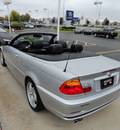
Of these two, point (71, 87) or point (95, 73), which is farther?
point (95, 73)

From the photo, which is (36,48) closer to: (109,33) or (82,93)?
(82,93)

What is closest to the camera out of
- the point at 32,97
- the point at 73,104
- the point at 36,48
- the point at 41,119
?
the point at 73,104

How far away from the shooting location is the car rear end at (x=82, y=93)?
6.16 feet

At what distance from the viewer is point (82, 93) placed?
1.93 m

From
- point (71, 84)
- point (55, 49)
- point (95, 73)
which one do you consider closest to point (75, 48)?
point (55, 49)

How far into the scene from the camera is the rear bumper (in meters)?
1.86

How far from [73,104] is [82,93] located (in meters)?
0.22

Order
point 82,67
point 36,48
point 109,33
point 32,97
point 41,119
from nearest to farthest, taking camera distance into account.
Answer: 1. point 82,67
2. point 41,119
3. point 32,97
4. point 36,48
5. point 109,33

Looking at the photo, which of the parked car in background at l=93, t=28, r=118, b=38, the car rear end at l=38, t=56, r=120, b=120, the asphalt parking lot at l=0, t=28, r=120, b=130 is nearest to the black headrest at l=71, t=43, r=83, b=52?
the car rear end at l=38, t=56, r=120, b=120

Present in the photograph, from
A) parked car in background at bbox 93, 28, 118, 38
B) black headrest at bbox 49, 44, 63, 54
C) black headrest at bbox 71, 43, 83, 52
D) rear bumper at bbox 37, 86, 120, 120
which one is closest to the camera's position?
rear bumper at bbox 37, 86, 120, 120

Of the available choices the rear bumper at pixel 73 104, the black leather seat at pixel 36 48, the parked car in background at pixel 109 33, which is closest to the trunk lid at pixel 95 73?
the rear bumper at pixel 73 104

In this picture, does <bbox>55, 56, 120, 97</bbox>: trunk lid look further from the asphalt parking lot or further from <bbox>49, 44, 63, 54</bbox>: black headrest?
the asphalt parking lot

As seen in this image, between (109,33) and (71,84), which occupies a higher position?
(109,33)

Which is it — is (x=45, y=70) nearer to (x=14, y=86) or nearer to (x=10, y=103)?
(x=10, y=103)
